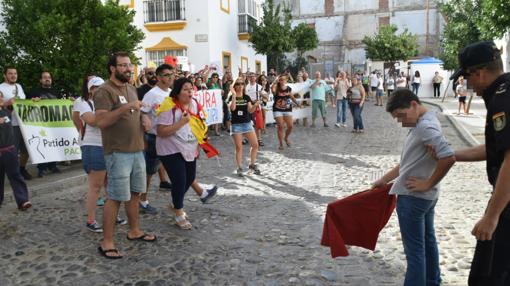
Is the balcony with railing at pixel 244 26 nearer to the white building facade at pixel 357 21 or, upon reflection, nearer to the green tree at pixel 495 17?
the green tree at pixel 495 17

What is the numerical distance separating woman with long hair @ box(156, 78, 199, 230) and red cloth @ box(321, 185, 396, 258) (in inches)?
92.2

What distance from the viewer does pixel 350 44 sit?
55.8 metres

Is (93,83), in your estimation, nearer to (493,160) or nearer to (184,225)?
(184,225)

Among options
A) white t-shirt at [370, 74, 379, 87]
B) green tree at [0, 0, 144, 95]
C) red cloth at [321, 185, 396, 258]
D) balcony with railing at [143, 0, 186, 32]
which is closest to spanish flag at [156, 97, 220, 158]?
red cloth at [321, 185, 396, 258]

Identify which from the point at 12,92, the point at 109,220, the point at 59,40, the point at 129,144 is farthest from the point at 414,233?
the point at 59,40

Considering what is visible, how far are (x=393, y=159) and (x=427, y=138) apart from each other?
24.3 ft

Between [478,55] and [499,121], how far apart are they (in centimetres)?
44

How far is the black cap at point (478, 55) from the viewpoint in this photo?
285cm

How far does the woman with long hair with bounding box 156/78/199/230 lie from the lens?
18.9ft

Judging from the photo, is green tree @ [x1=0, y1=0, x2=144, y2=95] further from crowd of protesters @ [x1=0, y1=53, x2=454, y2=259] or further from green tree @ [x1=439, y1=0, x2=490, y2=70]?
green tree @ [x1=439, y1=0, x2=490, y2=70]

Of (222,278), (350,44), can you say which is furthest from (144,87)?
(350,44)

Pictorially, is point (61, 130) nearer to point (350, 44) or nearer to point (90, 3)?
point (90, 3)

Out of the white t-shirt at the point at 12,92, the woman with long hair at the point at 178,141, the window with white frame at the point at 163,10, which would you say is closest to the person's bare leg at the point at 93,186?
the woman with long hair at the point at 178,141

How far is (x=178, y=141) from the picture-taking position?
5.79m
